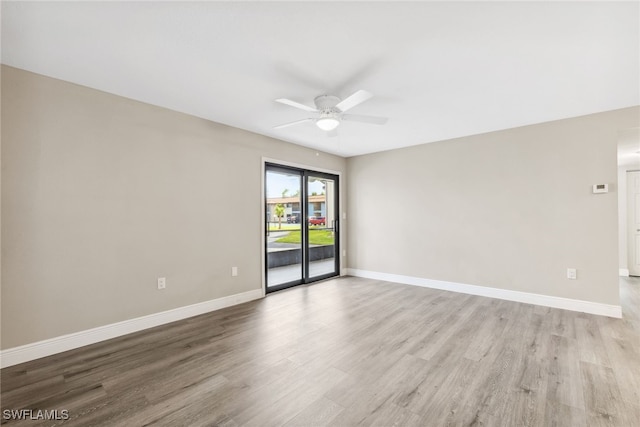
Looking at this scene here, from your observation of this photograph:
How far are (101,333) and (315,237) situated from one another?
3.40 m

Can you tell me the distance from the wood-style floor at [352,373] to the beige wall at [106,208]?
43 centimetres

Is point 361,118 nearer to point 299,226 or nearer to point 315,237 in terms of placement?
point 299,226

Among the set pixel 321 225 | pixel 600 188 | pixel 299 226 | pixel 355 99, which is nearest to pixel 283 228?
pixel 299 226

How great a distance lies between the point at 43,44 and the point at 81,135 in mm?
846

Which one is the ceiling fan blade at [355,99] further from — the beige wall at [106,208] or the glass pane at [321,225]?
the glass pane at [321,225]

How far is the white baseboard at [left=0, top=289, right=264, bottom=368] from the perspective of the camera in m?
A: 2.31

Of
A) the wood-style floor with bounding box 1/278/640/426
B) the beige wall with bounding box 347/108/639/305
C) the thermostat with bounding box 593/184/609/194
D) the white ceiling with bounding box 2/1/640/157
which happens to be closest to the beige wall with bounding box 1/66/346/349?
the white ceiling with bounding box 2/1/640/157

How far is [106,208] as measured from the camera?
9.18 feet

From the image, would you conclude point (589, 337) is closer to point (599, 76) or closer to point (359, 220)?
point (599, 76)

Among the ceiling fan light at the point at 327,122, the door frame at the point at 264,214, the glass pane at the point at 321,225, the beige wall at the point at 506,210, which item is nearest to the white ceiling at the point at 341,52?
the ceiling fan light at the point at 327,122

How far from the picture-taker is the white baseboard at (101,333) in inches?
90.9

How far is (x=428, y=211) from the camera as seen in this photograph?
480 cm

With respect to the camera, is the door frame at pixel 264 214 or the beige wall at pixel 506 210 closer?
the beige wall at pixel 506 210

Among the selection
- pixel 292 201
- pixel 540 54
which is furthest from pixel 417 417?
pixel 292 201
